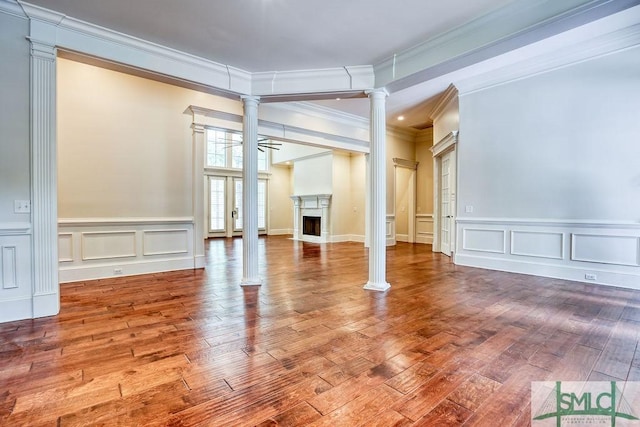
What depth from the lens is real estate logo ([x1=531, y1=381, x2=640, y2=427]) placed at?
59.5 inches

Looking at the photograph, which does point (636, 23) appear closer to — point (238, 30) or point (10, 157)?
point (238, 30)

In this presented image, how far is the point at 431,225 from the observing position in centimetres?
881

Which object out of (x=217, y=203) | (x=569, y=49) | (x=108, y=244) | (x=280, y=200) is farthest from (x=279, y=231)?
(x=569, y=49)

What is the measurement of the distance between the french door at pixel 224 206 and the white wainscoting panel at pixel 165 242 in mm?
6305

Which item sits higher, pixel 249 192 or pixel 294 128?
pixel 294 128

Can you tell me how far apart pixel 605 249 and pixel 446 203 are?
310cm

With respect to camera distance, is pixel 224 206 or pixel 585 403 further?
pixel 224 206

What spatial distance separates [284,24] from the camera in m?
3.05

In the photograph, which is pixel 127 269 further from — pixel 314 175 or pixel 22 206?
pixel 314 175

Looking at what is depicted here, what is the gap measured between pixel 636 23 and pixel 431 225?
18.9ft

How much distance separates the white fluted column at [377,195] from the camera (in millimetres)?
4004

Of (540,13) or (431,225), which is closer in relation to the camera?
(540,13)

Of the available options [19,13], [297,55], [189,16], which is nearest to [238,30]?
[189,16]

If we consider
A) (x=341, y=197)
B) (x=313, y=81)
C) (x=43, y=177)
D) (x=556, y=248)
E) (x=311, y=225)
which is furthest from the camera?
(x=311, y=225)
